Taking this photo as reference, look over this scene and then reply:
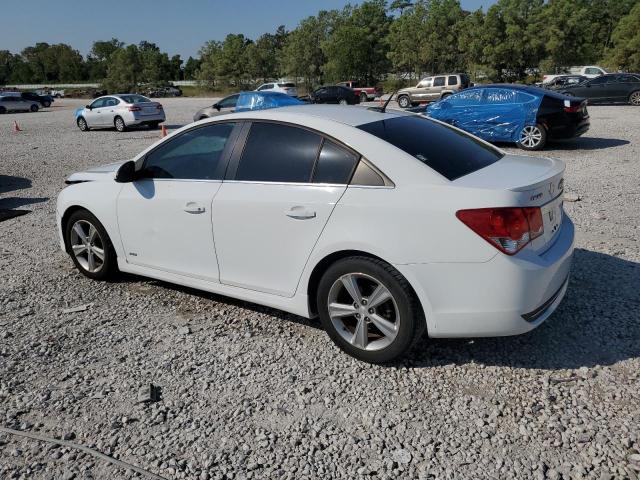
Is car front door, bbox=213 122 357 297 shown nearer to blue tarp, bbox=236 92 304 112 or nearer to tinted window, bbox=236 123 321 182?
tinted window, bbox=236 123 321 182

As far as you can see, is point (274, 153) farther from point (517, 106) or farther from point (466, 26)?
point (466, 26)

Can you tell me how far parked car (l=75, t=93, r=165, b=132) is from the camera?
2075 centimetres

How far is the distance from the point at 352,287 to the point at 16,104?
152 ft

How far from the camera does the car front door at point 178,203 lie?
3959mm

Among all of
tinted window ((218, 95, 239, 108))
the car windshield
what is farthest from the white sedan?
the car windshield

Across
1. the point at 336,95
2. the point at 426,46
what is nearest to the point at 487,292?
the point at 336,95

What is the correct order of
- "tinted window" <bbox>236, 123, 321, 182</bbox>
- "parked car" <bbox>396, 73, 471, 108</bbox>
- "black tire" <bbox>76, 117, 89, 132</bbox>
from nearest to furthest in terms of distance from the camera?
"tinted window" <bbox>236, 123, 321, 182</bbox>, "black tire" <bbox>76, 117, 89, 132</bbox>, "parked car" <bbox>396, 73, 471, 108</bbox>

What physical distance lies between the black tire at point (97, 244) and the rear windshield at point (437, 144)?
8.63 feet

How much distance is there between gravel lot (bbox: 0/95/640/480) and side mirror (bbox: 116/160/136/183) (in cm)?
107

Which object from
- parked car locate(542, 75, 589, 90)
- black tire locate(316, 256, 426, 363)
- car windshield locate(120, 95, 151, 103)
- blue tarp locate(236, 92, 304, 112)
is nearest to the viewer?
black tire locate(316, 256, 426, 363)

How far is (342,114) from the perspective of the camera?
3854 mm

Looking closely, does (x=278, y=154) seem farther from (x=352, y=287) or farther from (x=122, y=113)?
(x=122, y=113)

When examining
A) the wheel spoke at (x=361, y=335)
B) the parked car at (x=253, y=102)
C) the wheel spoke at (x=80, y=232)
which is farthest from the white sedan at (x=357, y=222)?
the parked car at (x=253, y=102)

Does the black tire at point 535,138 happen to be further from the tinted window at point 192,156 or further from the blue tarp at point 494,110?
the tinted window at point 192,156
